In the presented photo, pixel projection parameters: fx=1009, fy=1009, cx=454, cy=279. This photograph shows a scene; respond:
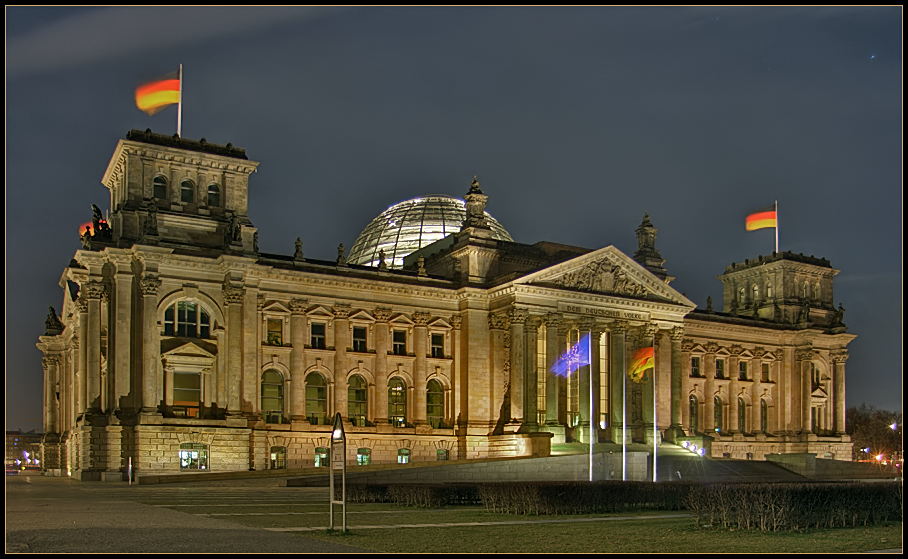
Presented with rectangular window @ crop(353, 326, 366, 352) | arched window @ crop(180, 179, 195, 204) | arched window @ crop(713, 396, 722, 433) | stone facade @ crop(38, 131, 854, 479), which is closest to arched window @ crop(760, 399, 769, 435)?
stone facade @ crop(38, 131, 854, 479)

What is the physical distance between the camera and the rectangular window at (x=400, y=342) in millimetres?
73625

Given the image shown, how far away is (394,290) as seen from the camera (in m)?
73.2

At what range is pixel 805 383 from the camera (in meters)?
93.4

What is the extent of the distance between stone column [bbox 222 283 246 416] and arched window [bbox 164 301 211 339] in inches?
62.3

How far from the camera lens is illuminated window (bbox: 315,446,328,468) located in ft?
225

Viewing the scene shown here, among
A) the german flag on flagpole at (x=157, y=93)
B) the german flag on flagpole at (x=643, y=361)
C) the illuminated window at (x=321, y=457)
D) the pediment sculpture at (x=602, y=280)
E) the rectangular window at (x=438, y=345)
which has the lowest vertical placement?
the illuminated window at (x=321, y=457)

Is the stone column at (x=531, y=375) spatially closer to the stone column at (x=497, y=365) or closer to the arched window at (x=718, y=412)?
the stone column at (x=497, y=365)

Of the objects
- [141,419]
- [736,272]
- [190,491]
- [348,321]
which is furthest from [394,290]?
[736,272]

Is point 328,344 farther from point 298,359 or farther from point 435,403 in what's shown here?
point 435,403

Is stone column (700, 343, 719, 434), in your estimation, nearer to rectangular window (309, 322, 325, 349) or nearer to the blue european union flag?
the blue european union flag

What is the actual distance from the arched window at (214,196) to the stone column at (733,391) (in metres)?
48.5

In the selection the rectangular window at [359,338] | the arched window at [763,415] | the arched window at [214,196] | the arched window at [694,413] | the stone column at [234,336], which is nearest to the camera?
the stone column at [234,336]

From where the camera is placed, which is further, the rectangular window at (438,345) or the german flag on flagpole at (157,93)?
the rectangular window at (438,345)

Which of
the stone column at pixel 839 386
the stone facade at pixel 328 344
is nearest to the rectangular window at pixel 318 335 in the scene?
the stone facade at pixel 328 344
